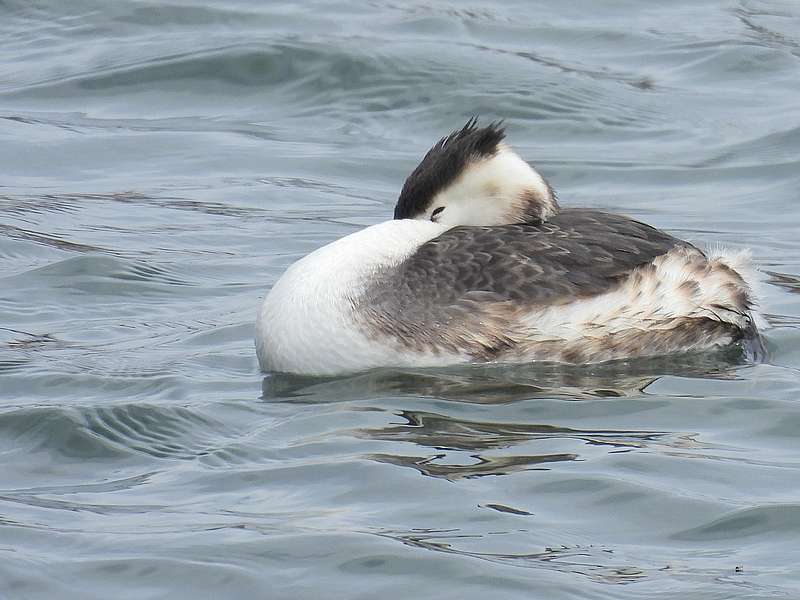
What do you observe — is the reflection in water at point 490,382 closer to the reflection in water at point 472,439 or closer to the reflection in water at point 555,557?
the reflection in water at point 472,439

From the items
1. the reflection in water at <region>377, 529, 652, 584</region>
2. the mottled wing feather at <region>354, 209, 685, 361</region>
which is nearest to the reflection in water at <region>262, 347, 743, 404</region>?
the mottled wing feather at <region>354, 209, 685, 361</region>

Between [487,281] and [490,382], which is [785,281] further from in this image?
[490,382]

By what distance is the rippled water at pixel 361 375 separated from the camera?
18.6 ft

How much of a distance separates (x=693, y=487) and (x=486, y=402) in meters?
1.23

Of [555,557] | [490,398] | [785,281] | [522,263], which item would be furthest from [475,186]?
[555,557]

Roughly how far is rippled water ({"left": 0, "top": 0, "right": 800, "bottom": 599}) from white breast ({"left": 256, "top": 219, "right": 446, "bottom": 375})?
0.11 meters

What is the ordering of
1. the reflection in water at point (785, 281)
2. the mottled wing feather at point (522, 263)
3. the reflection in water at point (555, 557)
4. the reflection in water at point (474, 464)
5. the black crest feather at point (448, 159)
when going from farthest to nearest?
the reflection in water at point (785, 281) < the black crest feather at point (448, 159) < the mottled wing feather at point (522, 263) < the reflection in water at point (474, 464) < the reflection in water at point (555, 557)

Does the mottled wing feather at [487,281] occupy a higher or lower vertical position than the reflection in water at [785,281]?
higher

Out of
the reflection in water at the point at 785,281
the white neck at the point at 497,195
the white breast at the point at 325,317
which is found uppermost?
the white neck at the point at 497,195

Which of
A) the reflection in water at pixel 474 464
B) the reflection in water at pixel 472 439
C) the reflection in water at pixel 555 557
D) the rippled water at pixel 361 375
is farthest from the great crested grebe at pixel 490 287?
the reflection in water at pixel 555 557

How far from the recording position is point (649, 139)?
42.3ft

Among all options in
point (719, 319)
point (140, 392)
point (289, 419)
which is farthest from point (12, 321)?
point (719, 319)

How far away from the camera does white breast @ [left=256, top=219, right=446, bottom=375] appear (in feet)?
24.9

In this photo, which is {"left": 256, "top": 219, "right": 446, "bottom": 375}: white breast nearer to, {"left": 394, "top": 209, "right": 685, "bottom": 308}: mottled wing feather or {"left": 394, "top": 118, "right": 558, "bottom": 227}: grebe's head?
{"left": 394, "top": 209, "right": 685, "bottom": 308}: mottled wing feather
